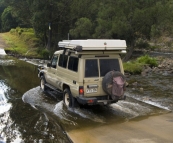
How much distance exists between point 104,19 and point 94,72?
65.5 feet

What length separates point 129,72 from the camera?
818 inches

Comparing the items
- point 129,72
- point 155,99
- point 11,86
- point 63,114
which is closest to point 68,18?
point 129,72

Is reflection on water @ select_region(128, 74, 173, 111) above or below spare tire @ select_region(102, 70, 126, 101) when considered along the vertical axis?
below

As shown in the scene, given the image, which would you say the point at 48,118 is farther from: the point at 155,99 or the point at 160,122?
the point at 155,99

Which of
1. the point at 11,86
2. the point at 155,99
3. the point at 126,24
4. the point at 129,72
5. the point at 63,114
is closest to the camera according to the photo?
the point at 63,114

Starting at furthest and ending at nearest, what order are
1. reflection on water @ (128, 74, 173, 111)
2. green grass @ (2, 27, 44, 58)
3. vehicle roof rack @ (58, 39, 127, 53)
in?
1. green grass @ (2, 27, 44, 58)
2. reflection on water @ (128, 74, 173, 111)
3. vehicle roof rack @ (58, 39, 127, 53)

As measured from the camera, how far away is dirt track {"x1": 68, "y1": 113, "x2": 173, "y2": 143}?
7215mm

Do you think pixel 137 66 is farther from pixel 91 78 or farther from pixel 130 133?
pixel 130 133

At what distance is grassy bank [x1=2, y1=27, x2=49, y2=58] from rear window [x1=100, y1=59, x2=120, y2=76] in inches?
958

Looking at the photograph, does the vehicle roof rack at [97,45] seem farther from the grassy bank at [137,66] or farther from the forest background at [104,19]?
the forest background at [104,19]

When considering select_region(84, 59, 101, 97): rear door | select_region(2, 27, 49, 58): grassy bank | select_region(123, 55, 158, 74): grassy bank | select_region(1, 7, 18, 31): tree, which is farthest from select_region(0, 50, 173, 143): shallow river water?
select_region(1, 7, 18, 31): tree

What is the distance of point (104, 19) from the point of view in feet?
93.3

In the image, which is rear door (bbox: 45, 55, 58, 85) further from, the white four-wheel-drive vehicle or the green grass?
the green grass

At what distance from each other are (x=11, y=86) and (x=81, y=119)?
6.85 meters
